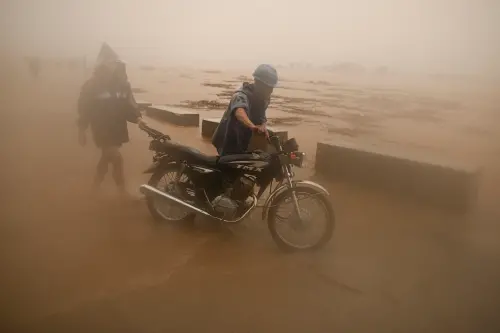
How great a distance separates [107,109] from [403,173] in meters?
2.67

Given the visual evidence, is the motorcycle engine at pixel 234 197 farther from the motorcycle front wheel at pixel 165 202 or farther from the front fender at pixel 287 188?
the motorcycle front wheel at pixel 165 202

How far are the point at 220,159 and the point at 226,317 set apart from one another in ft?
3.97

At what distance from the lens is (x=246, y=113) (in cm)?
283

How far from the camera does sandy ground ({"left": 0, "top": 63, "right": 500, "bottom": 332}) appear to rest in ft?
7.43

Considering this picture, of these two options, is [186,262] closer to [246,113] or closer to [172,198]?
[172,198]

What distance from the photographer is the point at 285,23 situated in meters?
3.10

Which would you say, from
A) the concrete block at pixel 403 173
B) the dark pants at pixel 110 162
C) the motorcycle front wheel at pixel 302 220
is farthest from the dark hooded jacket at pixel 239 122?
the concrete block at pixel 403 173

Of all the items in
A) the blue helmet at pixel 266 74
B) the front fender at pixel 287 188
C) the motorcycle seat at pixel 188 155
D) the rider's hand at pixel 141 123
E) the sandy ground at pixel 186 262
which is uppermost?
the blue helmet at pixel 266 74

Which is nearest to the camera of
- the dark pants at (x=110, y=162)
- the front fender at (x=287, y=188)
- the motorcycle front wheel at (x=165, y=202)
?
the front fender at (x=287, y=188)

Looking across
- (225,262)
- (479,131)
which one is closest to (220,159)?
(225,262)

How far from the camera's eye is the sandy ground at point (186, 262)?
Result: 2.26m

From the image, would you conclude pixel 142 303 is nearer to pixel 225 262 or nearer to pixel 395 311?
pixel 225 262

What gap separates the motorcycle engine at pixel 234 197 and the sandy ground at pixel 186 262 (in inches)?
8.6

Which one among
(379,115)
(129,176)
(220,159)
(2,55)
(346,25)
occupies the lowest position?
(129,176)
